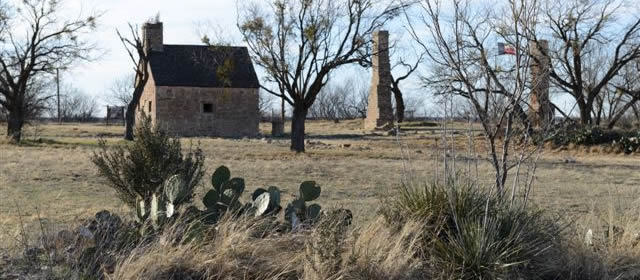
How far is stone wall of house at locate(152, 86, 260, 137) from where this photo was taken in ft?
147

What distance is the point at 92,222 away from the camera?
20.9 ft

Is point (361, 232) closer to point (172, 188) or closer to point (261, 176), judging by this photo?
point (172, 188)

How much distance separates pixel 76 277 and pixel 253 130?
1647 inches

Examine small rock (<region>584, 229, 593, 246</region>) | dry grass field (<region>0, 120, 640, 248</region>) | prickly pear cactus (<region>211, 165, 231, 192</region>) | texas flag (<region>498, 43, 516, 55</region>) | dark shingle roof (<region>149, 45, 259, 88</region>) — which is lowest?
dry grass field (<region>0, 120, 640, 248</region>)

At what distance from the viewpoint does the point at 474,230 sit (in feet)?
19.1

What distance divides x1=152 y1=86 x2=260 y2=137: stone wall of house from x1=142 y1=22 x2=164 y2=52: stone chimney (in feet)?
9.88

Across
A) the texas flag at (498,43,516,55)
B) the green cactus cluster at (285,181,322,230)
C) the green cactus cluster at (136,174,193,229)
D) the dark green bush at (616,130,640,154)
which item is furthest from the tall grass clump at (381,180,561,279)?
the dark green bush at (616,130,640,154)

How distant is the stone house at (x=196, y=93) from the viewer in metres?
44.9

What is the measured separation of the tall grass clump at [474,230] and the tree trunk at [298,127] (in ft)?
70.4

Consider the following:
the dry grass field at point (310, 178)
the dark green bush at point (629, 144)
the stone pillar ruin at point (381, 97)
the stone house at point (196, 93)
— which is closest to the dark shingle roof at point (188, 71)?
the stone house at point (196, 93)

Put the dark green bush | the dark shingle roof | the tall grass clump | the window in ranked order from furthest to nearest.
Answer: the window, the dark shingle roof, the dark green bush, the tall grass clump

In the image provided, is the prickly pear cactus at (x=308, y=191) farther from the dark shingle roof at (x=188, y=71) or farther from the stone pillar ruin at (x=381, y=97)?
the stone pillar ruin at (x=381, y=97)

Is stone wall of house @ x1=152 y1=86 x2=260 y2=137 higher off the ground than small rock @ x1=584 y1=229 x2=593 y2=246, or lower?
higher

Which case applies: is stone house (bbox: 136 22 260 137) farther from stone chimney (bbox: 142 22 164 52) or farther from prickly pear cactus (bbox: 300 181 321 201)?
prickly pear cactus (bbox: 300 181 321 201)
